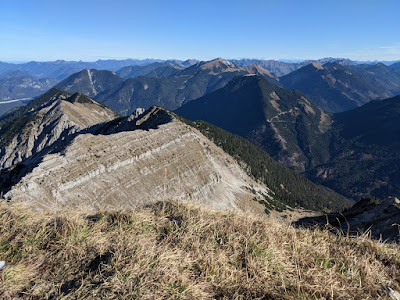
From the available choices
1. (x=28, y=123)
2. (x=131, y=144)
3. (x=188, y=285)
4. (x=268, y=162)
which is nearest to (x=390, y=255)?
(x=188, y=285)

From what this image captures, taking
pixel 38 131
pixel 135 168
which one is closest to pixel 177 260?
pixel 135 168

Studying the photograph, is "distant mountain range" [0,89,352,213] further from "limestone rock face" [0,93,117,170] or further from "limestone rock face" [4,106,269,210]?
"limestone rock face" [0,93,117,170]

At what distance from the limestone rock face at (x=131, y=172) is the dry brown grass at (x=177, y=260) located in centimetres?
2264

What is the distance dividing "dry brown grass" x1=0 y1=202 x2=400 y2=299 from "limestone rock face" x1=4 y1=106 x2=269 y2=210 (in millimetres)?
22643

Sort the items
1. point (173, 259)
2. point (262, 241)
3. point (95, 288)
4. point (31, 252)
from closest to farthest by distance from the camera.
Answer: point (95, 288) → point (173, 259) → point (31, 252) → point (262, 241)

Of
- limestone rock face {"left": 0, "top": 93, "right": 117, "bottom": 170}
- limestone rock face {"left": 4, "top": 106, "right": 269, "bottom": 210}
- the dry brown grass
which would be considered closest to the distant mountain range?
limestone rock face {"left": 4, "top": 106, "right": 269, "bottom": 210}

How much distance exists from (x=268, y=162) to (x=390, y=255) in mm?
149530

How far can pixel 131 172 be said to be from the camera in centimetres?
6372

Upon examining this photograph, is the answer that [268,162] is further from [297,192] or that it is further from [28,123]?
[28,123]

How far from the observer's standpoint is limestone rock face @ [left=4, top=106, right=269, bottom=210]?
47312 millimetres

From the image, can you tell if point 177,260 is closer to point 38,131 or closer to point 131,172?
point 131,172

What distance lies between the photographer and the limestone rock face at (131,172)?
47.3 metres

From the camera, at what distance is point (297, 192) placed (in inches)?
5782

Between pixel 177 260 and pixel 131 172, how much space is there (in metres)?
61.3
